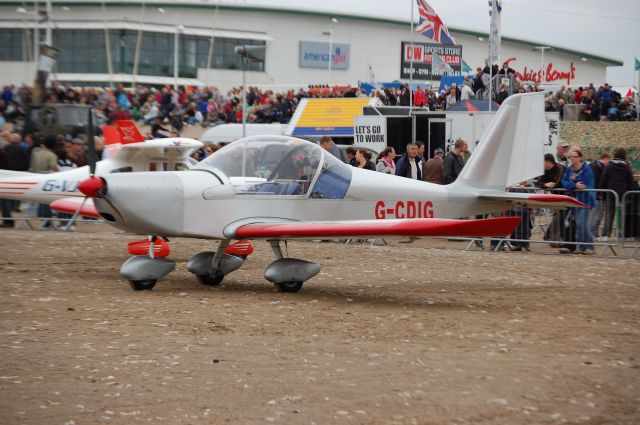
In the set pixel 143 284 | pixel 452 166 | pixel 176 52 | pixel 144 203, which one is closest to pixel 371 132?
pixel 452 166

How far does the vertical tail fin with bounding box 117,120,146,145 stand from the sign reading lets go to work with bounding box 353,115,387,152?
10.9 m

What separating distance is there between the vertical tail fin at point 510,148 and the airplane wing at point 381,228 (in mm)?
2541

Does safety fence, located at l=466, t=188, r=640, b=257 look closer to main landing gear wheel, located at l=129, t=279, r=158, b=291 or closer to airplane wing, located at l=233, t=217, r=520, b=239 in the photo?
airplane wing, located at l=233, t=217, r=520, b=239

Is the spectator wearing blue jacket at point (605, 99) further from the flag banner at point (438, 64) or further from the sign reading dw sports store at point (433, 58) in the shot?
the flag banner at point (438, 64)

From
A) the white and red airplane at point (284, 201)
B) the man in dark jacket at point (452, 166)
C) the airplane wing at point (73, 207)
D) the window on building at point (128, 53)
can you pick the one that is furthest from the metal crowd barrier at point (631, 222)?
the window on building at point (128, 53)

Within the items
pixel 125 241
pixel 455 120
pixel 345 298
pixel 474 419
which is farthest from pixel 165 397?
pixel 455 120

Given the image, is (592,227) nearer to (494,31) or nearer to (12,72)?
(494,31)

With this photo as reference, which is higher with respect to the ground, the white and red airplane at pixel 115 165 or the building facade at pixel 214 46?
the building facade at pixel 214 46

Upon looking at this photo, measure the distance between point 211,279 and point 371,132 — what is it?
14500mm

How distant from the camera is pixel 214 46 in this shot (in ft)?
215

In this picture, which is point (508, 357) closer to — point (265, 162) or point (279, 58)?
point (265, 162)

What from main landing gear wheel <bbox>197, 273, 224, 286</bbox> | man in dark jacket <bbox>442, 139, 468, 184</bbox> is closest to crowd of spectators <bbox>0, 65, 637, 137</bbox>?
man in dark jacket <bbox>442, 139, 468, 184</bbox>

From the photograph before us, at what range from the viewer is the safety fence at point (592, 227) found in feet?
56.8

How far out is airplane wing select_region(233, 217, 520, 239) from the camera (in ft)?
34.1
